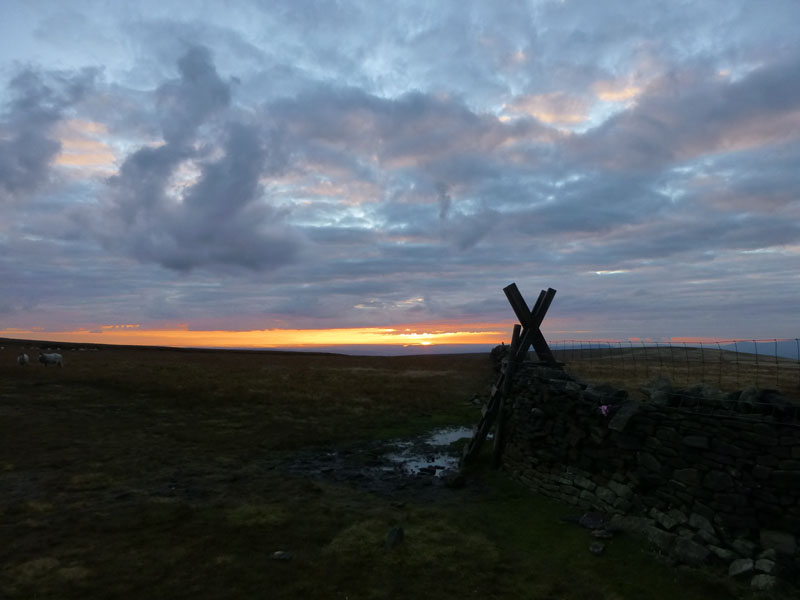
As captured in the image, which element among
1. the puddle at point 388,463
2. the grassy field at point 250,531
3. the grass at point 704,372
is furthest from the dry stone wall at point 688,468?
the grass at point 704,372

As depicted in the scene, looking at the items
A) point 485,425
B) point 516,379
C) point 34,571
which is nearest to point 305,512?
point 34,571

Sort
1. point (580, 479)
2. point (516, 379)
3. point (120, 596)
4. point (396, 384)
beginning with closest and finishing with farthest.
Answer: point (120, 596), point (580, 479), point (516, 379), point (396, 384)

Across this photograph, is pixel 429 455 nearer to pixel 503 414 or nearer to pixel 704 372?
pixel 503 414

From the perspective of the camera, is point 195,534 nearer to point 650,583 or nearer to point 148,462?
point 148,462

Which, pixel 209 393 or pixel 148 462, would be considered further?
pixel 209 393

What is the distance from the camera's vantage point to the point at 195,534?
9.95 metres

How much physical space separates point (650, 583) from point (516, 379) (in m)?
7.29

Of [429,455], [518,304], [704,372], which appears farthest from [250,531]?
[704,372]

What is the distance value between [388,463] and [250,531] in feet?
23.5

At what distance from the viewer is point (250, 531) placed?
33.4 ft

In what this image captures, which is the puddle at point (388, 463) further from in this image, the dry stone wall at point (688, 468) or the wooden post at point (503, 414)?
the dry stone wall at point (688, 468)

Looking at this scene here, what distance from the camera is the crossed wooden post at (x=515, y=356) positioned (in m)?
14.8

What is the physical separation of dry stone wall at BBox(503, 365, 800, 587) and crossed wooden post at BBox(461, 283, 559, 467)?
2.28 m

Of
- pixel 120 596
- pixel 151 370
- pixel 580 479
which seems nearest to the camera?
pixel 120 596
